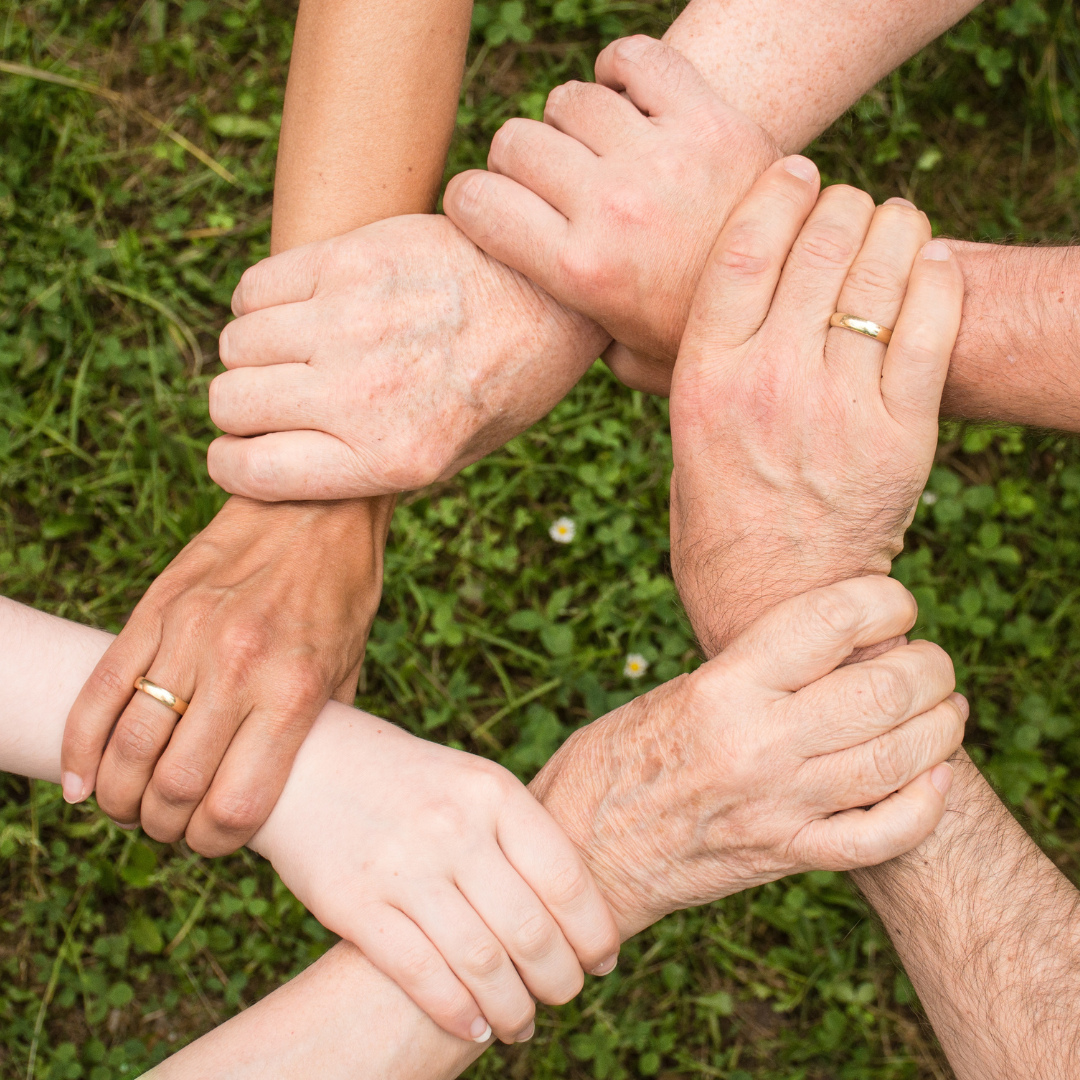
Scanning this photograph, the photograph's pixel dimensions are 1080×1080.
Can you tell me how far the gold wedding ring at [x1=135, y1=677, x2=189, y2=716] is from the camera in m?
1.86

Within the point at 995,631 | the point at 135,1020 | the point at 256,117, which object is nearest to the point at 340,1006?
the point at 135,1020

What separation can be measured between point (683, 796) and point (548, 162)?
4.33 feet

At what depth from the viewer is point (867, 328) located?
1721 mm

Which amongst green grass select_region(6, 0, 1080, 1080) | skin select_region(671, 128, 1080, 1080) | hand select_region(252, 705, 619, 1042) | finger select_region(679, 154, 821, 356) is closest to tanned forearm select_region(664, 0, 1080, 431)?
skin select_region(671, 128, 1080, 1080)

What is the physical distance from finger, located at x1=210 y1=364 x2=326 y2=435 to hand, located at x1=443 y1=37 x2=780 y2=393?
1.69ft

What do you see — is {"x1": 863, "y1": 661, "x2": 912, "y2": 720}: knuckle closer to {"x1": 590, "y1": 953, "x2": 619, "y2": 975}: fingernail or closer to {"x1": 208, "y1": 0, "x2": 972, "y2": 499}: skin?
{"x1": 590, "y1": 953, "x2": 619, "y2": 975}: fingernail

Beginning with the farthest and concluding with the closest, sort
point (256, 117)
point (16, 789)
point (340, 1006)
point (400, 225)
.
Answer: point (256, 117)
point (16, 789)
point (400, 225)
point (340, 1006)

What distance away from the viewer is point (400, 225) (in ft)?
7.07

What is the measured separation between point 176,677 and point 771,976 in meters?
2.06

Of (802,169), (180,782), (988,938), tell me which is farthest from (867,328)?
(180,782)

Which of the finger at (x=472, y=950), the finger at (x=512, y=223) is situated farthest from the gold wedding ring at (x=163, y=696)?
the finger at (x=512, y=223)

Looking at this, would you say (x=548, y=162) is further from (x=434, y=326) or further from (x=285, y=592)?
(x=285, y=592)

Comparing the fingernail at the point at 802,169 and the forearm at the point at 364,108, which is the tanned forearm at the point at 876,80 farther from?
the forearm at the point at 364,108

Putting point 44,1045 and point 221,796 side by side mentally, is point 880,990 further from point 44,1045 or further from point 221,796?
point 44,1045
